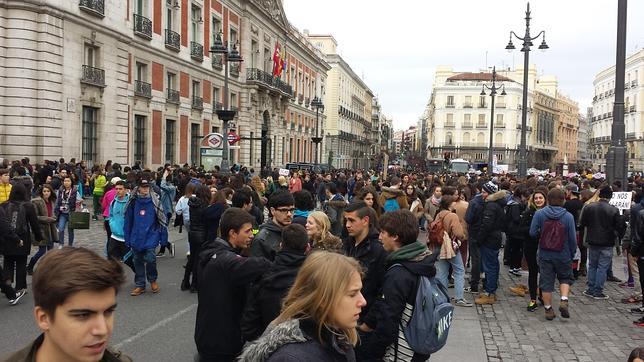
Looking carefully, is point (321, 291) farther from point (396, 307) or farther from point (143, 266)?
point (143, 266)

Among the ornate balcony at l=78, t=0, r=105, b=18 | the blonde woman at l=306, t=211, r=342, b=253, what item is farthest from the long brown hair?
the ornate balcony at l=78, t=0, r=105, b=18

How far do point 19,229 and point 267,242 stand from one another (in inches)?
178

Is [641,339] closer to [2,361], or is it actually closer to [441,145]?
[2,361]

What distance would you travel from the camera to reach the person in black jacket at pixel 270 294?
3.83m

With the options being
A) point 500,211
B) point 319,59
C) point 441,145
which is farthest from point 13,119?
point 441,145

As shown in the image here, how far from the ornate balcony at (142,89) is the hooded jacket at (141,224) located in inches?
765

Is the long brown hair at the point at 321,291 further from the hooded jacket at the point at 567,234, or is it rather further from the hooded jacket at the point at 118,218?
the hooded jacket at the point at 118,218

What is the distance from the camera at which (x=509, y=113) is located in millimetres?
86688

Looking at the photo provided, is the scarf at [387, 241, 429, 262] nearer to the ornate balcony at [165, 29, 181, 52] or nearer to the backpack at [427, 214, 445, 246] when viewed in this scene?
the backpack at [427, 214, 445, 246]

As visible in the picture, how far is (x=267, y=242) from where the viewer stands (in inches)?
204

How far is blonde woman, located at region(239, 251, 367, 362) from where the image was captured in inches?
90.5

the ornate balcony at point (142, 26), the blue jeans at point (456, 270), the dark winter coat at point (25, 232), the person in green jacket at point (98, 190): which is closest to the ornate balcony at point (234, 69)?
the ornate balcony at point (142, 26)

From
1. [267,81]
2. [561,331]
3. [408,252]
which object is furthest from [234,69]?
[408,252]

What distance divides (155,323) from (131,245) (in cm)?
161
